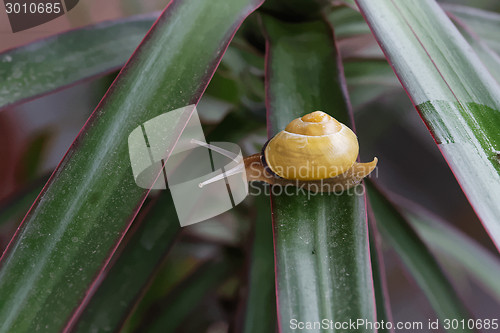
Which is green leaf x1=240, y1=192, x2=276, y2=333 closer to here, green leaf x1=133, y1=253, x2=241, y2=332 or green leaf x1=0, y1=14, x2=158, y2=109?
green leaf x1=133, y1=253, x2=241, y2=332

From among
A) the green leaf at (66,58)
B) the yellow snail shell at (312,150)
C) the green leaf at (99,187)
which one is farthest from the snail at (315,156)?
the green leaf at (66,58)

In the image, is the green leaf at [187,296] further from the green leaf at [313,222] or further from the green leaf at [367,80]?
the green leaf at [367,80]

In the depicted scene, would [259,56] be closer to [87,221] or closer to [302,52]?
[302,52]

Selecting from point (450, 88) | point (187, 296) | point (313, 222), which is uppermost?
point (450, 88)

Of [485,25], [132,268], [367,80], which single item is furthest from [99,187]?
[485,25]

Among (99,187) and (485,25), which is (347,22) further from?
(99,187)

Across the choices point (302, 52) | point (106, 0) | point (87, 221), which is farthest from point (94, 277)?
point (106, 0)
